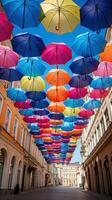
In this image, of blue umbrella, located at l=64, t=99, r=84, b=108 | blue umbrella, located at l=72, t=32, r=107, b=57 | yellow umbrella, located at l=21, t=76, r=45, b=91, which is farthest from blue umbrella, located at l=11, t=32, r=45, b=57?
blue umbrella, located at l=64, t=99, r=84, b=108

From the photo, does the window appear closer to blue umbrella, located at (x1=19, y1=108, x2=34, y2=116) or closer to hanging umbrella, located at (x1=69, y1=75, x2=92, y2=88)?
blue umbrella, located at (x1=19, y1=108, x2=34, y2=116)

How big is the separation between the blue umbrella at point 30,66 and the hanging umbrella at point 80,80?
6.15ft

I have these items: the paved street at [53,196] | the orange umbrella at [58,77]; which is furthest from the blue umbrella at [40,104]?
the paved street at [53,196]

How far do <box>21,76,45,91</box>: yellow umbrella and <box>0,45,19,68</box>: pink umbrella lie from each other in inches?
78.8

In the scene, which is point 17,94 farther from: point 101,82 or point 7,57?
point 101,82

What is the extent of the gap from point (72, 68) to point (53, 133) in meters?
13.5

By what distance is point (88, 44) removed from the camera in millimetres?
8602

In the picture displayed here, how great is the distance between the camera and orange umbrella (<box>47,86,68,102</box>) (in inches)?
477

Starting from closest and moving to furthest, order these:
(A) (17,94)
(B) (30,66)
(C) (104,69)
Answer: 1. (B) (30,66)
2. (C) (104,69)
3. (A) (17,94)

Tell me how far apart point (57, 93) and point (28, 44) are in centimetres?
451

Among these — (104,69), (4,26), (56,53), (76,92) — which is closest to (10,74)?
(56,53)

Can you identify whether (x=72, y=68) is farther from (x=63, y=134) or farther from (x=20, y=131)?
(x=20, y=131)

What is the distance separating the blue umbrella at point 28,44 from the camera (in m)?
8.20

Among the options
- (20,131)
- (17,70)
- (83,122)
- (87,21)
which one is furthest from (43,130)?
(87,21)
